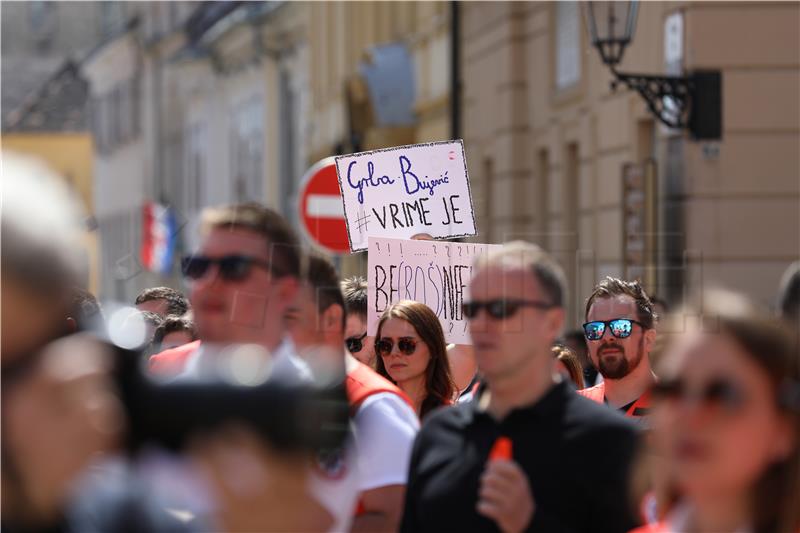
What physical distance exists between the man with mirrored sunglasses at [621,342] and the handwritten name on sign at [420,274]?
1.68 feet

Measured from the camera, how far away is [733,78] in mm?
13133

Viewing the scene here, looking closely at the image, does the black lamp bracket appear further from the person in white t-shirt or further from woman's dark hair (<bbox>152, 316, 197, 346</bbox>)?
the person in white t-shirt

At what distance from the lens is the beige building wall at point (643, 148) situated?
Result: 13.2 metres

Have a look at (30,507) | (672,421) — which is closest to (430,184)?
(672,421)

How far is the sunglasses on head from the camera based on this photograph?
690cm

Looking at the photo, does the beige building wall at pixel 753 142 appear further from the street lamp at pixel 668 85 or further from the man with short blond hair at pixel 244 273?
the man with short blond hair at pixel 244 273

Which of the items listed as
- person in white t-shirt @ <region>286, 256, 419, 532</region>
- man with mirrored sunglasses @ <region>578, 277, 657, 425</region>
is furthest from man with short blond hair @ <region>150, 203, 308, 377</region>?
man with mirrored sunglasses @ <region>578, 277, 657, 425</region>

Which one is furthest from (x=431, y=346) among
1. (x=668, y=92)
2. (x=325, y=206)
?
(x=668, y=92)

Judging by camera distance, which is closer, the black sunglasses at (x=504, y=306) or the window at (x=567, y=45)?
the black sunglasses at (x=504, y=306)

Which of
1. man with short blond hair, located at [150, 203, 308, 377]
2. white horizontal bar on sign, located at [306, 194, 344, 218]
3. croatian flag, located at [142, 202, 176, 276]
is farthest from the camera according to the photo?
croatian flag, located at [142, 202, 176, 276]

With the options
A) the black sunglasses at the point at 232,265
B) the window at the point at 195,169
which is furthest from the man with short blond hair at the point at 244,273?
the window at the point at 195,169

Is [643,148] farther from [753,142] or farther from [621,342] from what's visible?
[621,342]

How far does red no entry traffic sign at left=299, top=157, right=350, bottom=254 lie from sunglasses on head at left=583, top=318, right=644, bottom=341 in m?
3.40

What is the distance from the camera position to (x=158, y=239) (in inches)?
1387
